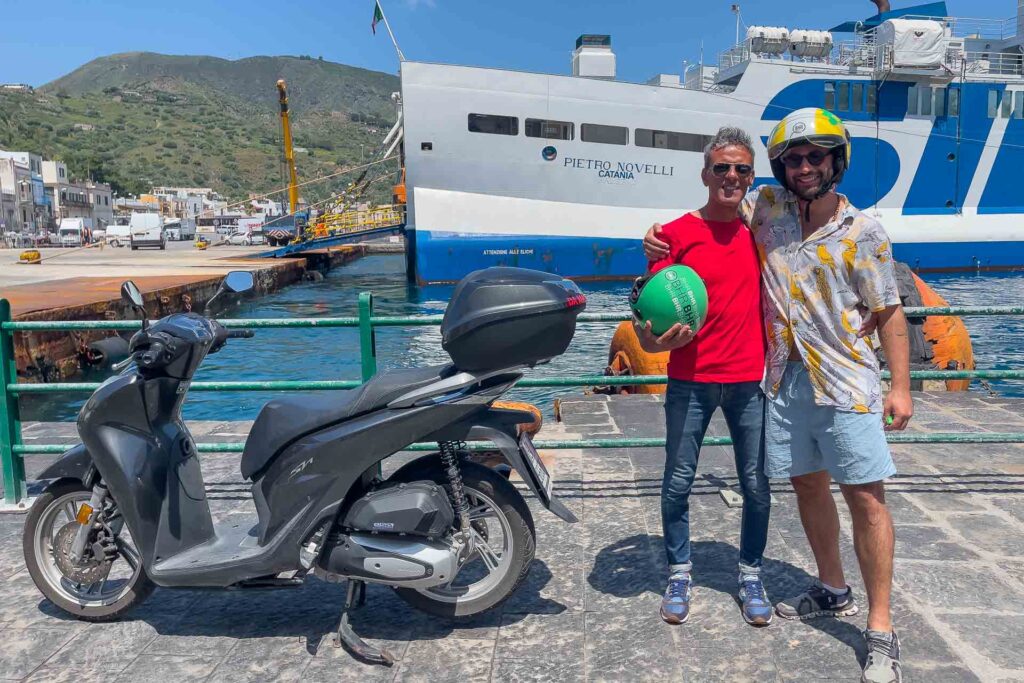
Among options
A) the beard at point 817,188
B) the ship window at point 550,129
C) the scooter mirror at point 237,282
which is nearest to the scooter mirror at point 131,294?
the scooter mirror at point 237,282

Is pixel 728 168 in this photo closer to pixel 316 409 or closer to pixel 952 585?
pixel 316 409

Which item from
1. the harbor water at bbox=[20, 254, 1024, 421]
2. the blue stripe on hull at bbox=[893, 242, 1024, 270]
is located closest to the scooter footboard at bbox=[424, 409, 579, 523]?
the harbor water at bbox=[20, 254, 1024, 421]

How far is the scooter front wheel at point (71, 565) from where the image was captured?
3145mm

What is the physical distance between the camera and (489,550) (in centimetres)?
303

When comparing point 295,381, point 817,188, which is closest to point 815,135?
point 817,188

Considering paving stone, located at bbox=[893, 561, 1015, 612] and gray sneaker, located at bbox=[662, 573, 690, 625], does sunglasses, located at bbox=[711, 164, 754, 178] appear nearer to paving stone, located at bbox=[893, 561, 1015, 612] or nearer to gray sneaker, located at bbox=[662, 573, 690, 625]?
gray sneaker, located at bbox=[662, 573, 690, 625]

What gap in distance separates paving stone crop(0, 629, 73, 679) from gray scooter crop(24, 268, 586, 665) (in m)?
0.13

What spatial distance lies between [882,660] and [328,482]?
74.0 inches

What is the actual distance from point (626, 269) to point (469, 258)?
16.5 ft

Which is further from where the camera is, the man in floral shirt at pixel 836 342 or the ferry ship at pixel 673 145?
the ferry ship at pixel 673 145

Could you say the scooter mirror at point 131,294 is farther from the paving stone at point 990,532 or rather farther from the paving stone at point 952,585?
the paving stone at point 990,532

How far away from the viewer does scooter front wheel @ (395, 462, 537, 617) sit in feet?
9.71

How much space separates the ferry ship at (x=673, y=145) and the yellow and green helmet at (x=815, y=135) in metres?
23.0

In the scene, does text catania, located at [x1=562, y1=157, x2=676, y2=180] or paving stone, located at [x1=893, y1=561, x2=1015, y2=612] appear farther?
text catania, located at [x1=562, y1=157, x2=676, y2=180]
